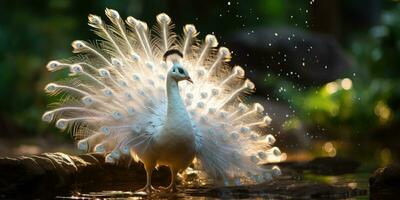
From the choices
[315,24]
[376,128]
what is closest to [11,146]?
[376,128]

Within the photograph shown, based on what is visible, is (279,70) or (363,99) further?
(279,70)

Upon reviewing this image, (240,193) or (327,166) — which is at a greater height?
(327,166)

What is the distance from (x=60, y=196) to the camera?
7.31 m

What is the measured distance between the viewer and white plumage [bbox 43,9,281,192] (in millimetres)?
7863

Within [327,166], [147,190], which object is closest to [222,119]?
[147,190]

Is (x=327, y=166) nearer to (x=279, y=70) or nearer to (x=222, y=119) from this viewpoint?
(x=222, y=119)

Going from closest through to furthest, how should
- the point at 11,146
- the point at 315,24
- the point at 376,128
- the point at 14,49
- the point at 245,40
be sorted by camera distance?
the point at 11,146 < the point at 376,128 < the point at 245,40 < the point at 14,49 < the point at 315,24

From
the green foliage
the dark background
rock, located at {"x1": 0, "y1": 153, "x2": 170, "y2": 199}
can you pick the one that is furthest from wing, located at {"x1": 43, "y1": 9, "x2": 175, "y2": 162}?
the green foliage

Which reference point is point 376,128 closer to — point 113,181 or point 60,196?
point 113,181

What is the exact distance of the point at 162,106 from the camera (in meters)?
8.17

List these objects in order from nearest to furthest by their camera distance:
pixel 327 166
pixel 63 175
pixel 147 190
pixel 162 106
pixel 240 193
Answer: pixel 240 193 → pixel 63 175 → pixel 147 190 → pixel 162 106 → pixel 327 166

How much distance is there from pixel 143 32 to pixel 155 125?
1.33 meters

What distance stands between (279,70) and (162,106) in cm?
1225

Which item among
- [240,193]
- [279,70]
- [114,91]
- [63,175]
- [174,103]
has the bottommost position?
[240,193]
